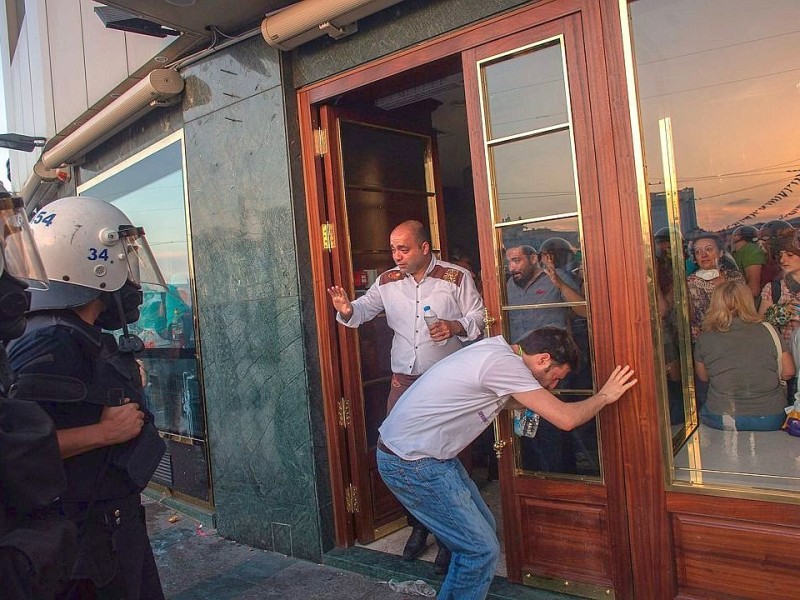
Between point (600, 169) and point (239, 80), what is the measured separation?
2638 millimetres

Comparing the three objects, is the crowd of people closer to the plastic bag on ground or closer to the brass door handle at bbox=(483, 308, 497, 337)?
the brass door handle at bbox=(483, 308, 497, 337)

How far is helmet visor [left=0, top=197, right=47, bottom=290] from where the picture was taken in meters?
1.59

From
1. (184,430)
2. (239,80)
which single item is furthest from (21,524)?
(184,430)

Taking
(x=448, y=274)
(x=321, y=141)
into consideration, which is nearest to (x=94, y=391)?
(x=448, y=274)

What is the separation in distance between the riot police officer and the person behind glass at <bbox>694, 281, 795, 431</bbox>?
2.98 m

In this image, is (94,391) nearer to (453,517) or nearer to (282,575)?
(453,517)

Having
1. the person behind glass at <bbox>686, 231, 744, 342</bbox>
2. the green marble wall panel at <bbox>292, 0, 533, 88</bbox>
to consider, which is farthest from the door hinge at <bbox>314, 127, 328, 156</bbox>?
the person behind glass at <bbox>686, 231, 744, 342</bbox>

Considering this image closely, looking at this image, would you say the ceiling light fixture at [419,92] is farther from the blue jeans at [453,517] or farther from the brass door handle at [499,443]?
the blue jeans at [453,517]

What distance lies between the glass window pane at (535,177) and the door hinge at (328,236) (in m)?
1.28

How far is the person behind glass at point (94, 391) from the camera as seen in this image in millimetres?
2049

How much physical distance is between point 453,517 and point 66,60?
6816 mm

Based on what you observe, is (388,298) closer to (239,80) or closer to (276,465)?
(276,465)

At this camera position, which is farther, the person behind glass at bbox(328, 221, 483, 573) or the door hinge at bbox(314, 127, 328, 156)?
the door hinge at bbox(314, 127, 328, 156)

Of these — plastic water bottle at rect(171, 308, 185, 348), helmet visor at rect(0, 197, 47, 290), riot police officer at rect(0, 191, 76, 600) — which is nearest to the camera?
riot police officer at rect(0, 191, 76, 600)
